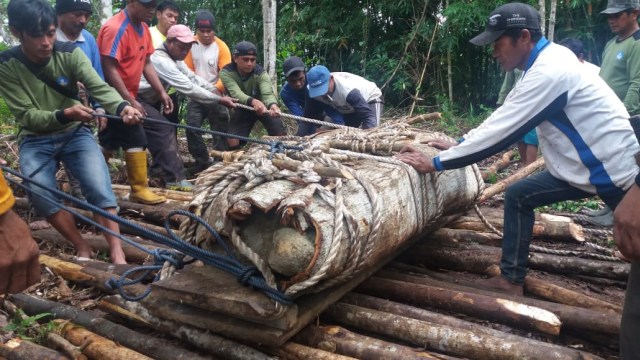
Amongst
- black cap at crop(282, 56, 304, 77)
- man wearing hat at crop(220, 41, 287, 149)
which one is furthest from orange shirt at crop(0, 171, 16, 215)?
black cap at crop(282, 56, 304, 77)

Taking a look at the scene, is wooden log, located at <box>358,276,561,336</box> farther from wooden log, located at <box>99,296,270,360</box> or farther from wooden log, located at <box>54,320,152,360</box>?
wooden log, located at <box>54,320,152,360</box>

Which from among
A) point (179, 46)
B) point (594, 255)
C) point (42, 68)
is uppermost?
point (179, 46)

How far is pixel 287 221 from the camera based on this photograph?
2453 mm

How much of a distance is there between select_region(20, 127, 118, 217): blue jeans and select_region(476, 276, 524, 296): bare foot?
2.76m

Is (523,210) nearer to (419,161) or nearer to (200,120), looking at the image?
(419,161)

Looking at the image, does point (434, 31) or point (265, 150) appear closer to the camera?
point (265, 150)

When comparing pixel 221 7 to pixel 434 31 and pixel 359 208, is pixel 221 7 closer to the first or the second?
pixel 434 31

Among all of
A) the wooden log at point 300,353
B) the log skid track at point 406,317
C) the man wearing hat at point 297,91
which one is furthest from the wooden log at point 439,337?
the man wearing hat at point 297,91

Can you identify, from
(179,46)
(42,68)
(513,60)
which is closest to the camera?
(513,60)

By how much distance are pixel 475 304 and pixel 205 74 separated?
5.45m

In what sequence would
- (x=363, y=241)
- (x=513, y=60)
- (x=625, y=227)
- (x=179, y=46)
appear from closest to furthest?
(x=625, y=227)
(x=363, y=241)
(x=513, y=60)
(x=179, y=46)

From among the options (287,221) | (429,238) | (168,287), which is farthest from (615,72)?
(168,287)

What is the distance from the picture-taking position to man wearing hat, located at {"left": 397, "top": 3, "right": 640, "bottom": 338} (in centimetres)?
305

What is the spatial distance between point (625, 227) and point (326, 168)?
1.43m
